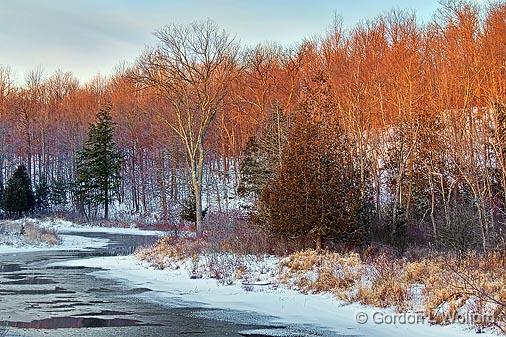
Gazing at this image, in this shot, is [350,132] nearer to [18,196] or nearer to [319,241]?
[319,241]

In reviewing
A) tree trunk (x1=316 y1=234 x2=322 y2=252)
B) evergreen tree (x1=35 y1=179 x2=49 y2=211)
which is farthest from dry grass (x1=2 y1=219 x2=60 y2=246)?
evergreen tree (x1=35 y1=179 x2=49 y2=211)

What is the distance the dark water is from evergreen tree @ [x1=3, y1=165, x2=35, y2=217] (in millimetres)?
45327

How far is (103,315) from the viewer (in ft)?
38.5

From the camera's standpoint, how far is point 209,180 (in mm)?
→ 64062

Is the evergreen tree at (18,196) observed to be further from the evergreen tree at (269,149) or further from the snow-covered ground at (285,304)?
the snow-covered ground at (285,304)

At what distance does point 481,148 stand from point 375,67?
1279cm

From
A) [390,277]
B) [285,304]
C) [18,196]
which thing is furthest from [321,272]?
[18,196]

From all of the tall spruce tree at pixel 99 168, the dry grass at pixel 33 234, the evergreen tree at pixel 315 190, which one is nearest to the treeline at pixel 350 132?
the evergreen tree at pixel 315 190

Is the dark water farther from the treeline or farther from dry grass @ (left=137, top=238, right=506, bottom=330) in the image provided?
the treeline

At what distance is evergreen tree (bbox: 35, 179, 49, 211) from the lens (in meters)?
65.6

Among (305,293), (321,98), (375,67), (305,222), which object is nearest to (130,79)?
(375,67)

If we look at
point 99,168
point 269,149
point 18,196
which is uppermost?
point 99,168

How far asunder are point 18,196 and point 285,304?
53711mm

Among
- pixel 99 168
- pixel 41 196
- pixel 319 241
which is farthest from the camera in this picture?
pixel 41 196
